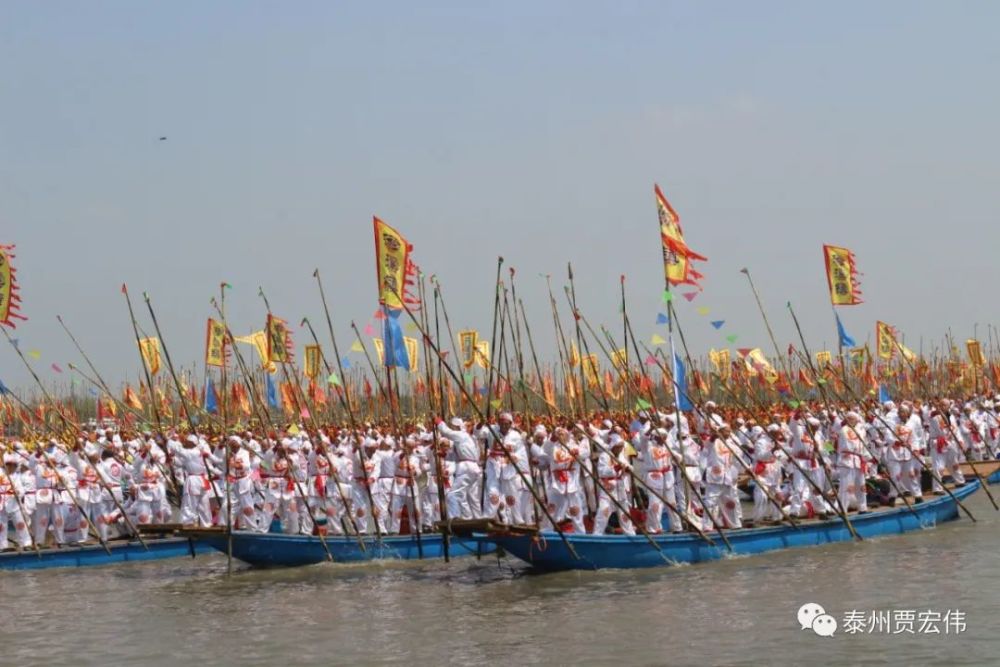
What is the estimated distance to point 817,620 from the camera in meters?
15.4

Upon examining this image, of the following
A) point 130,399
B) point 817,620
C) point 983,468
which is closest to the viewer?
point 817,620

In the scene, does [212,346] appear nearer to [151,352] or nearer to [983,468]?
[151,352]

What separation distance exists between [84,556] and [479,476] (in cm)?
714

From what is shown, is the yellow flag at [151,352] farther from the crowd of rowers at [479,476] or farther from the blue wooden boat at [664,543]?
the blue wooden boat at [664,543]

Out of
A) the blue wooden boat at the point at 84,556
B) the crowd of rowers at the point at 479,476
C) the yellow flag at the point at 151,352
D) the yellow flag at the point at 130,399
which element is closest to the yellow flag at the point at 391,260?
the crowd of rowers at the point at 479,476

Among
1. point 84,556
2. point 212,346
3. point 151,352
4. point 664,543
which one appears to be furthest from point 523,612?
point 151,352

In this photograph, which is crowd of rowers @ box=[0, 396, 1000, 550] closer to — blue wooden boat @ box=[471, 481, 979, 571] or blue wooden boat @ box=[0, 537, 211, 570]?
blue wooden boat @ box=[471, 481, 979, 571]

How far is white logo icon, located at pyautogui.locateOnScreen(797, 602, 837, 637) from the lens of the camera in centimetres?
1490

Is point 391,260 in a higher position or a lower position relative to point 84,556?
higher

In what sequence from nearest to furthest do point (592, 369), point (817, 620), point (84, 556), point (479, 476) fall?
point (817, 620) < point (479, 476) < point (84, 556) < point (592, 369)

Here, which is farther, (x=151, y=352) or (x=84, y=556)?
(x=151, y=352)

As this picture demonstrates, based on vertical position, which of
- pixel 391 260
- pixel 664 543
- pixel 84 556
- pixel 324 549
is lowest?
pixel 664 543

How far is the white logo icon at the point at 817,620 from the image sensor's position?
14898 millimetres

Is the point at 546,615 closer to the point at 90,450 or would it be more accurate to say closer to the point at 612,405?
the point at 90,450
